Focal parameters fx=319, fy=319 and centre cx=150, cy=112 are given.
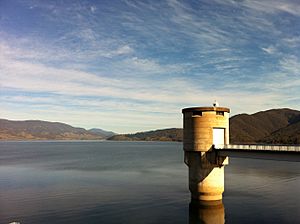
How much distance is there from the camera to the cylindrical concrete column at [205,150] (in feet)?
154

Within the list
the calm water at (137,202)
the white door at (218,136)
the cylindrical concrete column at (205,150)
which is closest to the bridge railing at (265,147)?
the white door at (218,136)

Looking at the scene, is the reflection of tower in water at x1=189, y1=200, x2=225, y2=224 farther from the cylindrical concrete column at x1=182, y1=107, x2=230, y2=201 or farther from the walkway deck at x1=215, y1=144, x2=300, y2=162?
the walkway deck at x1=215, y1=144, x2=300, y2=162

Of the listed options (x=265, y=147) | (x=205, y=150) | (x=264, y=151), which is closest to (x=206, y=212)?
(x=205, y=150)

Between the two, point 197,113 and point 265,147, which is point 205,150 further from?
point 265,147

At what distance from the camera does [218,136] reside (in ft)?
160

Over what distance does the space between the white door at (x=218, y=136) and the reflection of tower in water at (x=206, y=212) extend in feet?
29.2

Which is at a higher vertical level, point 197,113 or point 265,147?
point 197,113

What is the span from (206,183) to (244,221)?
7.92 meters

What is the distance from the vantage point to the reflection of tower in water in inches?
1677

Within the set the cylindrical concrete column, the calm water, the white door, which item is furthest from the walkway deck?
the calm water

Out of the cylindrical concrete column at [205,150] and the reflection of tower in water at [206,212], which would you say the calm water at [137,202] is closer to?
the reflection of tower in water at [206,212]

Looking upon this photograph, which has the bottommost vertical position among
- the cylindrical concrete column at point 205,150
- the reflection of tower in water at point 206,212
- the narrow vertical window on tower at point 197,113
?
the reflection of tower in water at point 206,212

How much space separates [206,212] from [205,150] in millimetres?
8802

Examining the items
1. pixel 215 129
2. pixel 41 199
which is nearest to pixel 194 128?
pixel 215 129
